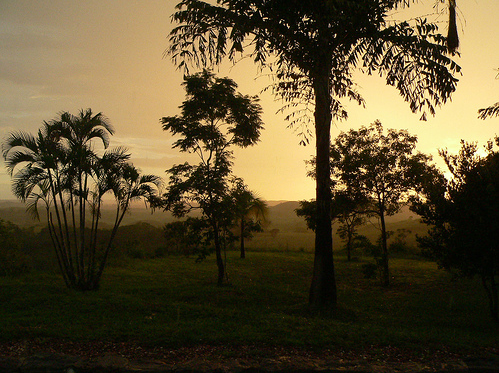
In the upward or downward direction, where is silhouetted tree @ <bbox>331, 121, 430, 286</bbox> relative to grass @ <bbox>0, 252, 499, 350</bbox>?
upward

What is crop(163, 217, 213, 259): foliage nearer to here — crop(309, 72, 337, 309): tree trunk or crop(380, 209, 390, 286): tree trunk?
crop(309, 72, 337, 309): tree trunk

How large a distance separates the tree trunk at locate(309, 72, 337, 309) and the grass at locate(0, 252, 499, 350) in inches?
28.1

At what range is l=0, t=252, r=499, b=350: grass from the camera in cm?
754

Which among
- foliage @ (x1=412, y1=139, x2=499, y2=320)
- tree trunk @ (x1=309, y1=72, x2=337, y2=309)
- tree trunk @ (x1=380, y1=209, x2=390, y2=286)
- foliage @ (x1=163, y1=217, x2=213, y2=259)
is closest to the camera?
foliage @ (x1=412, y1=139, x2=499, y2=320)

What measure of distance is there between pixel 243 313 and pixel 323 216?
4412 mm

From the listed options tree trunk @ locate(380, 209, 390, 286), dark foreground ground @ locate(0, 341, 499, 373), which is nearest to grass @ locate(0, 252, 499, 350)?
dark foreground ground @ locate(0, 341, 499, 373)

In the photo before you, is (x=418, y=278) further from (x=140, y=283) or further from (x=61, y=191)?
(x=61, y=191)

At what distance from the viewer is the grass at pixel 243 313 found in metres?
7.54

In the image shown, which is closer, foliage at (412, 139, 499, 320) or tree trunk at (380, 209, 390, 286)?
foliage at (412, 139, 499, 320)

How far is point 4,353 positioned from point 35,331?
1.11m

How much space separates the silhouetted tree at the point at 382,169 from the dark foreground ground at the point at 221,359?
12144 mm

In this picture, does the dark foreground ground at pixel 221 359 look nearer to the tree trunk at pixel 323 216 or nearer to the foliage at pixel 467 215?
the foliage at pixel 467 215

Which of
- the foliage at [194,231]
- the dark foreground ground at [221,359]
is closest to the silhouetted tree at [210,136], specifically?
the foliage at [194,231]

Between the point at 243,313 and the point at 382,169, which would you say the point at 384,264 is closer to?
the point at 382,169
